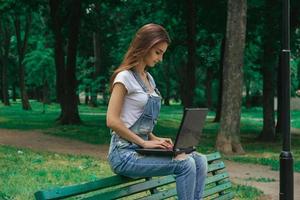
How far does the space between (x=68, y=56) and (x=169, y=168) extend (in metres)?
23.3

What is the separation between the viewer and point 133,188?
4930 millimetres

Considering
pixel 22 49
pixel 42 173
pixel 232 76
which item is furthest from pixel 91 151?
pixel 22 49

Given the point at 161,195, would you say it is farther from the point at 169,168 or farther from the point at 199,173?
the point at 169,168

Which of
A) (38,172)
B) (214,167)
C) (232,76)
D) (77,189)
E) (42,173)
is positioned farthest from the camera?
(232,76)

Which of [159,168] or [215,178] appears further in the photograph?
[215,178]

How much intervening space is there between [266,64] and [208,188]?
17242mm

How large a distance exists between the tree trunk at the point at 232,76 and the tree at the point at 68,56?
11.0 metres

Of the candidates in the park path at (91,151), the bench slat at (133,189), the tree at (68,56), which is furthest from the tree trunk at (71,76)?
the bench slat at (133,189)

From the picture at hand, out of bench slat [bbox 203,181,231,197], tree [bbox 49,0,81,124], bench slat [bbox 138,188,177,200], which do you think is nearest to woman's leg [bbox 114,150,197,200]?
bench slat [bbox 138,188,177,200]

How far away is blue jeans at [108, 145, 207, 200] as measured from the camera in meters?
4.72

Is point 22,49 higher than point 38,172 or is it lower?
higher

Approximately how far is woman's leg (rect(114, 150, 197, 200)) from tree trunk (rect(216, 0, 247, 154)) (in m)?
12.4

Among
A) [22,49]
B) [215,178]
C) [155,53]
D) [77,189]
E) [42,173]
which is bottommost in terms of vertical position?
[42,173]

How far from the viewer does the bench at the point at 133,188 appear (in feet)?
13.5
